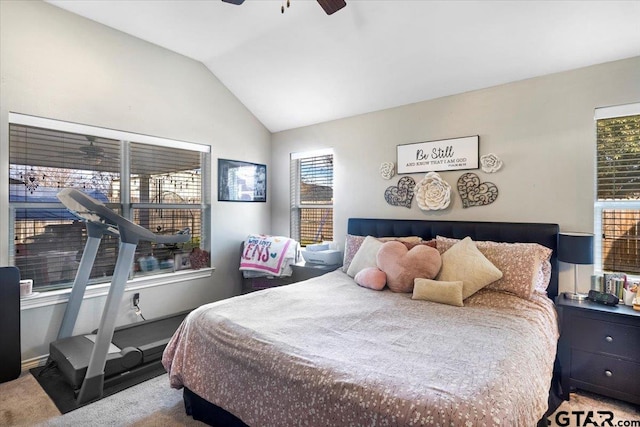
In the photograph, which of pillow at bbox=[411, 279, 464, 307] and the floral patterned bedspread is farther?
pillow at bbox=[411, 279, 464, 307]

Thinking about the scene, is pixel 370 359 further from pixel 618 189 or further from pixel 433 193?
pixel 618 189

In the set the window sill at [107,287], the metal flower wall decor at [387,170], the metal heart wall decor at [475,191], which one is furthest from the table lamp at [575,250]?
the window sill at [107,287]

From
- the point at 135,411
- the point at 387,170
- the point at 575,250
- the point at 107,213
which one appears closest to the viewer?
the point at 135,411

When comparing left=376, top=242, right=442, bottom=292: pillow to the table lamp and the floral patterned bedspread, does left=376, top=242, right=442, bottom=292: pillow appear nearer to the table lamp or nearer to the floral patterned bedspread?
the floral patterned bedspread

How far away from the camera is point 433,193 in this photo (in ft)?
10.7

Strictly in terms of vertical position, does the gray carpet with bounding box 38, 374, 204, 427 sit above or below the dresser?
below

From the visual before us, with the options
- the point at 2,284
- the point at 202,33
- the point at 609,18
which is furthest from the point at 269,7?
the point at 2,284

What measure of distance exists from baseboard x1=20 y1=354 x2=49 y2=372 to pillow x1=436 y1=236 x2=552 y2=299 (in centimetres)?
369

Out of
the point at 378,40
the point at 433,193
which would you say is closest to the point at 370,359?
the point at 433,193

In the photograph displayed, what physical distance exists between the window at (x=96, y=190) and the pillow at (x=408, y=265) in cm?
237

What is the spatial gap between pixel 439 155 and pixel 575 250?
1.41m

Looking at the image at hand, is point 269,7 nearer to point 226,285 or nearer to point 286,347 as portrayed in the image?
point 286,347

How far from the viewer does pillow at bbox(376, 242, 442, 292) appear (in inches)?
102

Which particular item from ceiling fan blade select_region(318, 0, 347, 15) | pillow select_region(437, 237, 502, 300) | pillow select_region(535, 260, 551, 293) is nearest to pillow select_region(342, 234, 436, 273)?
pillow select_region(437, 237, 502, 300)
